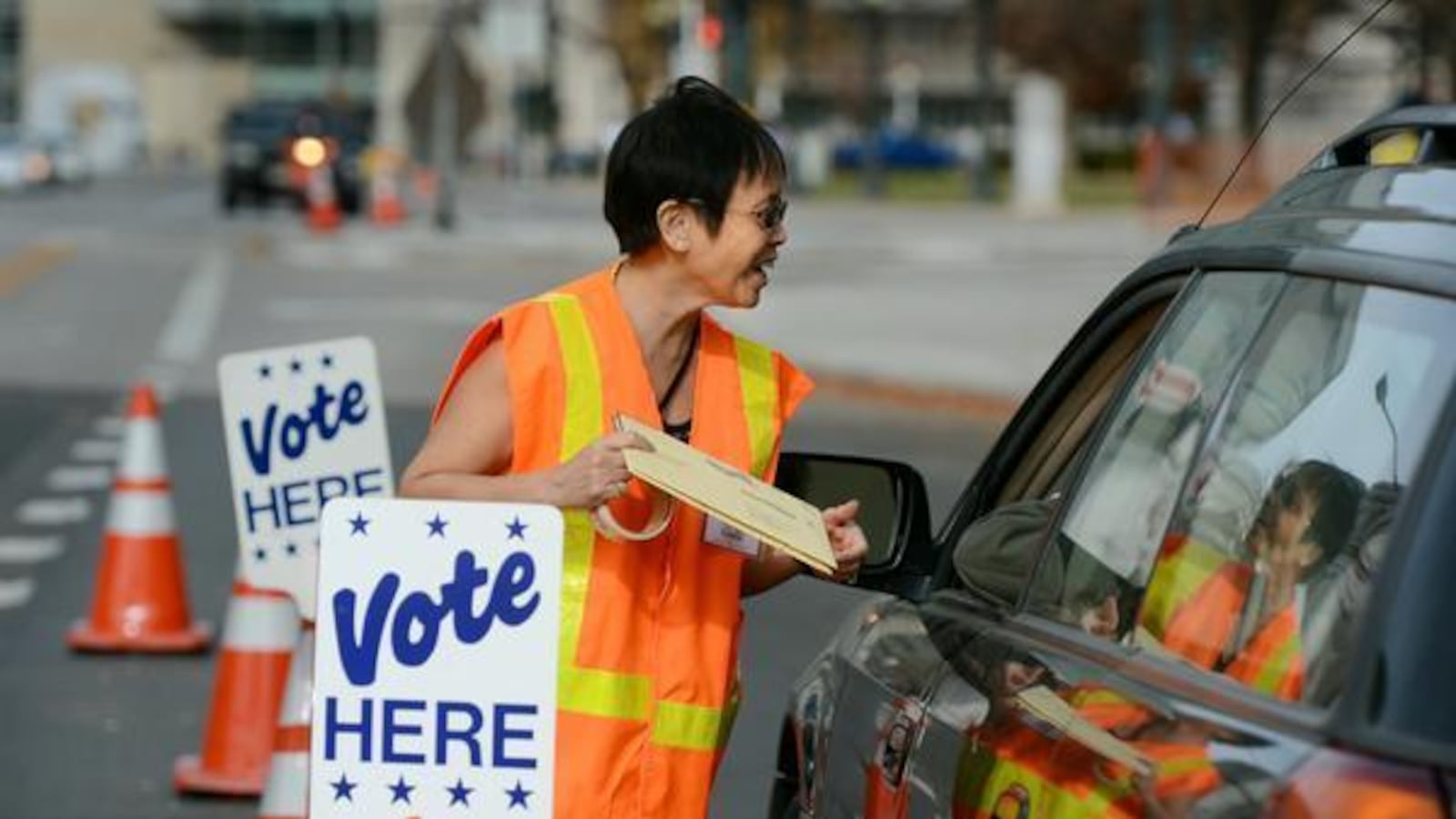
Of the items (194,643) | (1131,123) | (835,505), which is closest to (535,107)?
(1131,123)

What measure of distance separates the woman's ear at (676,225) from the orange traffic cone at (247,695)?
13.3ft

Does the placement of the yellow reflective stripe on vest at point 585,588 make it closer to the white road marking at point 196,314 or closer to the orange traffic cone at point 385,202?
the white road marking at point 196,314

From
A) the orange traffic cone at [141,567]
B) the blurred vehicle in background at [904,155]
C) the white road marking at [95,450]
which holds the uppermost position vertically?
the orange traffic cone at [141,567]

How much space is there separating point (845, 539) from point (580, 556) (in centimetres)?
35

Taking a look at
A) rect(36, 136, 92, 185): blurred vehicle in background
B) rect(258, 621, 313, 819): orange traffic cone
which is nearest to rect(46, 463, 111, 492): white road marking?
rect(258, 621, 313, 819): orange traffic cone

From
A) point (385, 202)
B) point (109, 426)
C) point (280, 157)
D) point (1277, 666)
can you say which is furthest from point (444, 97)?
point (1277, 666)

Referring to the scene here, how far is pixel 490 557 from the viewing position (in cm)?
439

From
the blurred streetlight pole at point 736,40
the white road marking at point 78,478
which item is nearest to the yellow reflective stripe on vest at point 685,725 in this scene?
the white road marking at point 78,478

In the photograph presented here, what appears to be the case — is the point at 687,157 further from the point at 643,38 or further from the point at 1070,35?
the point at 643,38

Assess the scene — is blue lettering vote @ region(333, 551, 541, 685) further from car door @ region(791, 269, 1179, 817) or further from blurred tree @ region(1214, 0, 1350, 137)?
blurred tree @ region(1214, 0, 1350, 137)

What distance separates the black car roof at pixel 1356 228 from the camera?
330cm

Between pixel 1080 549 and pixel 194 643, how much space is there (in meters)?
7.50

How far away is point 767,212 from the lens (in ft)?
15.4

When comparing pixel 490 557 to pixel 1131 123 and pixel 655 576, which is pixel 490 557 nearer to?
pixel 655 576
